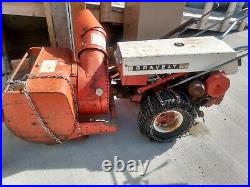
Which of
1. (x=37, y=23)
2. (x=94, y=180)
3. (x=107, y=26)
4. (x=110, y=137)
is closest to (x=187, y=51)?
(x=110, y=137)

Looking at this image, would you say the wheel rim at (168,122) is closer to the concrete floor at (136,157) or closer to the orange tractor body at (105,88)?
the orange tractor body at (105,88)

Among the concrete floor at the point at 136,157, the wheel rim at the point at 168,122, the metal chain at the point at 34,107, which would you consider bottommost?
the concrete floor at the point at 136,157

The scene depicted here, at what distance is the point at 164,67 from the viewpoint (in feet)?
7.71

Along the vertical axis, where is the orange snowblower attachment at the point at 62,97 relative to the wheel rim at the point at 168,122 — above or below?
above

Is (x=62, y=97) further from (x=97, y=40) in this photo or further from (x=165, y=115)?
(x=165, y=115)

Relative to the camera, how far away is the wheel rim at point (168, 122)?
2621mm

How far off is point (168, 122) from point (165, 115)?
0.11m

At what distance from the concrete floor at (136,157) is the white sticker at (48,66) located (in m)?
0.74

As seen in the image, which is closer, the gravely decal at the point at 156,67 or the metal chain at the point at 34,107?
the metal chain at the point at 34,107

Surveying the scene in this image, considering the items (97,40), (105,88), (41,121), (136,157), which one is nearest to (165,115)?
(136,157)

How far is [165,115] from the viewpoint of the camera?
263 centimetres

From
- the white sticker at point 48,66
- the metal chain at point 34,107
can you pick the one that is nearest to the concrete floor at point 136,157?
the metal chain at point 34,107

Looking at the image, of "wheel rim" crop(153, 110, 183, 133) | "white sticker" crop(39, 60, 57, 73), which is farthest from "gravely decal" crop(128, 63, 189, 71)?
"white sticker" crop(39, 60, 57, 73)

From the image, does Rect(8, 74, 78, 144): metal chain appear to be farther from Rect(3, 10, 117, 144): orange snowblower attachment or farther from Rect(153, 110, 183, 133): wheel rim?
Rect(153, 110, 183, 133): wheel rim
